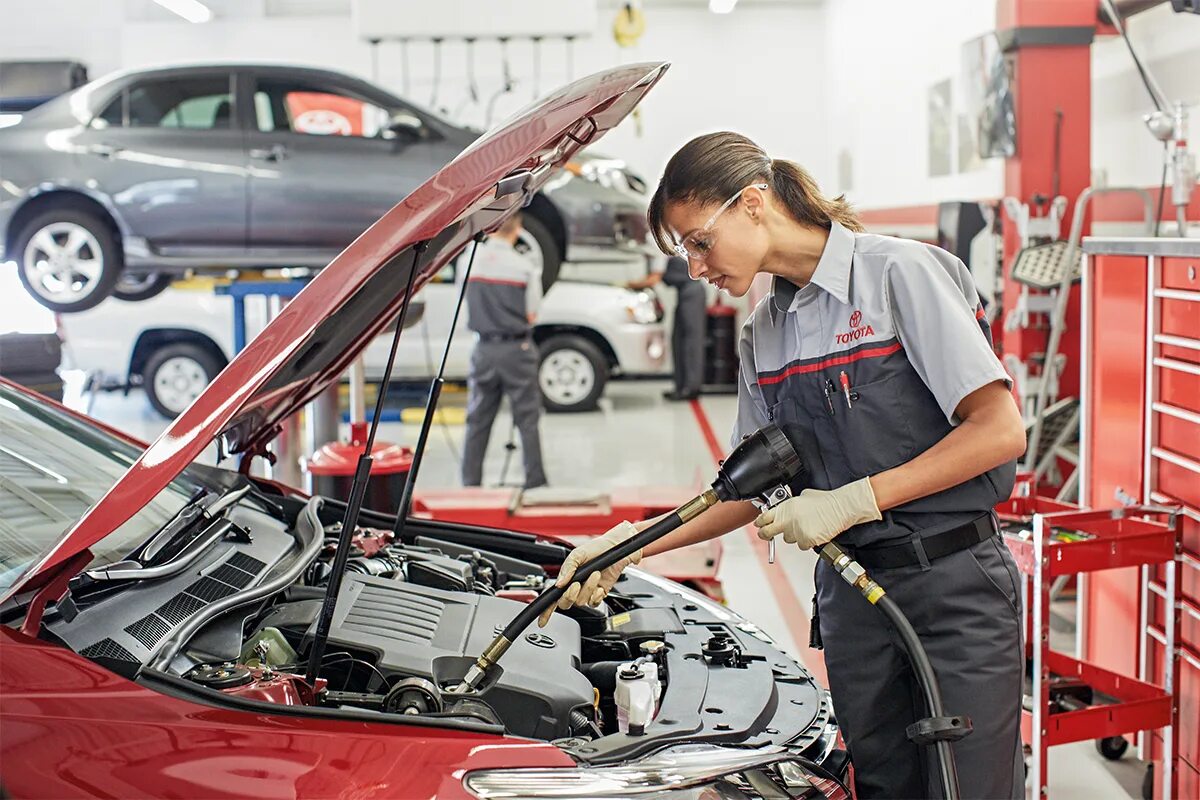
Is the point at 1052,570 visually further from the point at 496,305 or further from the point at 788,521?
the point at 496,305

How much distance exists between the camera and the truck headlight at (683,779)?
1.48 meters

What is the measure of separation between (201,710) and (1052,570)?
7.10 ft

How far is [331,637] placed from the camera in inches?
73.0

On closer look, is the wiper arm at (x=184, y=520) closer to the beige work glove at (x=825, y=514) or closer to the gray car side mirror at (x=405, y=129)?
the beige work glove at (x=825, y=514)

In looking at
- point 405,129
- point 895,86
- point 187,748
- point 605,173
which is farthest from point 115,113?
point 895,86

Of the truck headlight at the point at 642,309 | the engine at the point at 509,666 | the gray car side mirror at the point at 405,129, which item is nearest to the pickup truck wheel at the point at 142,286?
the gray car side mirror at the point at 405,129

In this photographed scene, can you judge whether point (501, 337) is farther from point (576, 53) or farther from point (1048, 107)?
point (576, 53)

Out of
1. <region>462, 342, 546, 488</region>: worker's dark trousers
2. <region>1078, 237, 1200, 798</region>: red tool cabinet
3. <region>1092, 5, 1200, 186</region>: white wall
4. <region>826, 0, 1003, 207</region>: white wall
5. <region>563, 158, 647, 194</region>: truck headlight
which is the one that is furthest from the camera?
<region>826, 0, 1003, 207</region>: white wall

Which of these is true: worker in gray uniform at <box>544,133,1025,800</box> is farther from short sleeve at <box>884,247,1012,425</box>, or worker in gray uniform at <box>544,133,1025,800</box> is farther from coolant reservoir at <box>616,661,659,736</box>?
coolant reservoir at <box>616,661,659,736</box>

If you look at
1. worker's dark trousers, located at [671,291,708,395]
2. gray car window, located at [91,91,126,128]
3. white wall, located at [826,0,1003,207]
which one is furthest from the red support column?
worker's dark trousers, located at [671,291,708,395]

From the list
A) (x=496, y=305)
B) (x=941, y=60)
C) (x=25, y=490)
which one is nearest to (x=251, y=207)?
(x=496, y=305)

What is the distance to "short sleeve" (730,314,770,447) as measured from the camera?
2.14 meters

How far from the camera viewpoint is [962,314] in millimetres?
1828

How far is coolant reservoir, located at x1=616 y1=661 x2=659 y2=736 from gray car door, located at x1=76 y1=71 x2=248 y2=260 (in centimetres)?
457
